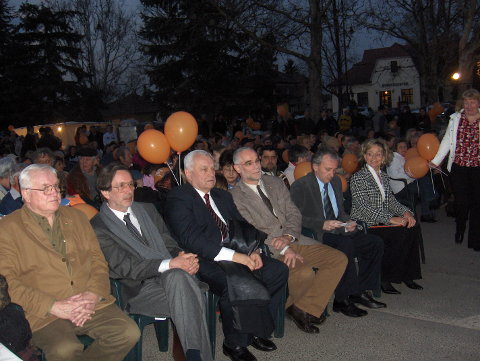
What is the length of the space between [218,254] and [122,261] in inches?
29.0

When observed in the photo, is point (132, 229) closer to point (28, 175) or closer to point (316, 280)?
point (28, 175)

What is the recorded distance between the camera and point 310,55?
16062 millimetres

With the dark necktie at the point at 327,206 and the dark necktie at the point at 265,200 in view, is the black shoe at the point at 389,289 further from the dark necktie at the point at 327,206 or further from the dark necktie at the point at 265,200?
the dark necktie at the point at 265,200

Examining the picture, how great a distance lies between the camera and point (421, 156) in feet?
23.9

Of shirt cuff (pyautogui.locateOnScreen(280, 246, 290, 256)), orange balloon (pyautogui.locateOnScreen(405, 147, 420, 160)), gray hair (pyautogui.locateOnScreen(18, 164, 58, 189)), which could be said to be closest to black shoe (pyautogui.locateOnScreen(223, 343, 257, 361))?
shirt cuff (pyautogui.locateOnScreen(280, 246, 290, 256))

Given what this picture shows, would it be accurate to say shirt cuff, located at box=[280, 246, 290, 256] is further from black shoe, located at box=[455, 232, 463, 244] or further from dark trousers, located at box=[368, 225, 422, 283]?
black shoe, located at box=[455, 232, 463, 244]

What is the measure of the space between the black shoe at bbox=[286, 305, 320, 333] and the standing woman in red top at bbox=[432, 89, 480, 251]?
2.94 meters

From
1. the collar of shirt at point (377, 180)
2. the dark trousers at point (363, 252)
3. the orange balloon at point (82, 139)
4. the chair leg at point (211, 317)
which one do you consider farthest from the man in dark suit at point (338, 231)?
the orange balloon at point (82, 139)

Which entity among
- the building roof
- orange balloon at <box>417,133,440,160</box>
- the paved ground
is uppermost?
the building roof

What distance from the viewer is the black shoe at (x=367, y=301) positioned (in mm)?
4715

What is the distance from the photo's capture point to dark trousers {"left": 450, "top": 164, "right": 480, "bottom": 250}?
614 centimetres

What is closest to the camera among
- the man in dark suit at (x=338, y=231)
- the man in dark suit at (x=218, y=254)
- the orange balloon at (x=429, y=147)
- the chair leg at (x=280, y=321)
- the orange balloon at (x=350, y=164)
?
the man in dark suit at (x=218, y=254)

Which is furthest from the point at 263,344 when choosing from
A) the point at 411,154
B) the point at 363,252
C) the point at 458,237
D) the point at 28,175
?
the point at 411,154

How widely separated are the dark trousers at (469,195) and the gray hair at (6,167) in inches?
202
